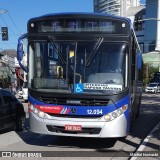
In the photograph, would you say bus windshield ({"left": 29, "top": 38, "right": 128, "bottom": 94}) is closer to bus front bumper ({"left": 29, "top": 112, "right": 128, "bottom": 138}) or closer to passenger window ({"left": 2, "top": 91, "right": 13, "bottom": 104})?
bus front bumper ({"left": 29, "top": 112, "right": 128, "bottom": 138})

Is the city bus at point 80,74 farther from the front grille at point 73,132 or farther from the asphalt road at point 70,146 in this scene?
the asphalt road at point 70,146

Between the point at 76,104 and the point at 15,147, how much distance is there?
2.10 meters

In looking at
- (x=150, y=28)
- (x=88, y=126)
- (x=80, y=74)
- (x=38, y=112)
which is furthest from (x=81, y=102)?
(x=150, y=28)

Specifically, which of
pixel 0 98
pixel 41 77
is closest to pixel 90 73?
pixel 41 77

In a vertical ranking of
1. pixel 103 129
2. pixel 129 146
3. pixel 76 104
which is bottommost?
pixel 129 146

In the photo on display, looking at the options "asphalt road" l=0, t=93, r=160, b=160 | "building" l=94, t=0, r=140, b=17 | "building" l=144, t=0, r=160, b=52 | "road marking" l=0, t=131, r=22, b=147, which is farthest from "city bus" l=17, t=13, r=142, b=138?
"building" l=94, t=0, r=140, b=17

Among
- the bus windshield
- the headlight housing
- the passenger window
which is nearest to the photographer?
the bus windshield

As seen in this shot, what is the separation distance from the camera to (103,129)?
9188mm

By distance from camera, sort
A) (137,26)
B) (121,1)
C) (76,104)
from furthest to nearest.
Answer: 1. (121,1)
2. (137,26)
3. (76,104)

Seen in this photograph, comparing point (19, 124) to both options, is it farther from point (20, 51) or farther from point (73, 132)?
point (73, 132)

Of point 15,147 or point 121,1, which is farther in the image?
point 121,1

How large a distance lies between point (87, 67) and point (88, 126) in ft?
4.70

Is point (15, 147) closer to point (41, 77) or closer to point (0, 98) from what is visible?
point (41, 77)

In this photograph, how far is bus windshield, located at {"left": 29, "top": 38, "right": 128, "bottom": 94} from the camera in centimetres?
941
